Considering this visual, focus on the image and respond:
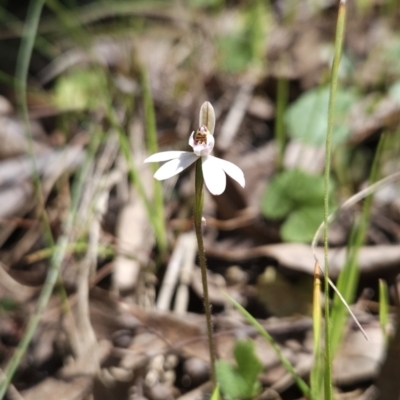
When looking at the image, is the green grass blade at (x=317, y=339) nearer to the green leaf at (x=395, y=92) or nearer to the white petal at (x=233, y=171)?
the white petal at (x=233, y=171)

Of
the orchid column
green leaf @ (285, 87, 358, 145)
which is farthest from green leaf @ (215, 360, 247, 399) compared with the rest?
green leaf @ (285, 87, 358, 145)

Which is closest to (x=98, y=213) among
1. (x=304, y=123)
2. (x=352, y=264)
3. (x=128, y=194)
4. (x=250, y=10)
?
(x=128, y=194)

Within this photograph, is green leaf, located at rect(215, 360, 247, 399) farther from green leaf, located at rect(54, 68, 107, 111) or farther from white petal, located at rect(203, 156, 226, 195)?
green leaf, located at rect(54, 68, 107, 111)

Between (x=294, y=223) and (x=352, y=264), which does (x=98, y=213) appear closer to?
(x=294, y=223)

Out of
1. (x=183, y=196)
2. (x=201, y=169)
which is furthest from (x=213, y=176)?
(x=183, y=196)

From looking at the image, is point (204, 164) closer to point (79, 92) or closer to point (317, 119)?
point (317, 119)

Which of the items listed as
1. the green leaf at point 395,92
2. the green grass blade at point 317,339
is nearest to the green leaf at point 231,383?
the green grass blade at point 317,339

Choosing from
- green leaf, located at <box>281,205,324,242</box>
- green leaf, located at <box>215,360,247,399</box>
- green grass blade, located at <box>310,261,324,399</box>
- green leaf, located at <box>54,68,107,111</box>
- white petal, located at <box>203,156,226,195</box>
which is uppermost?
green leaf, located at <box>54,68,107,111</box>
